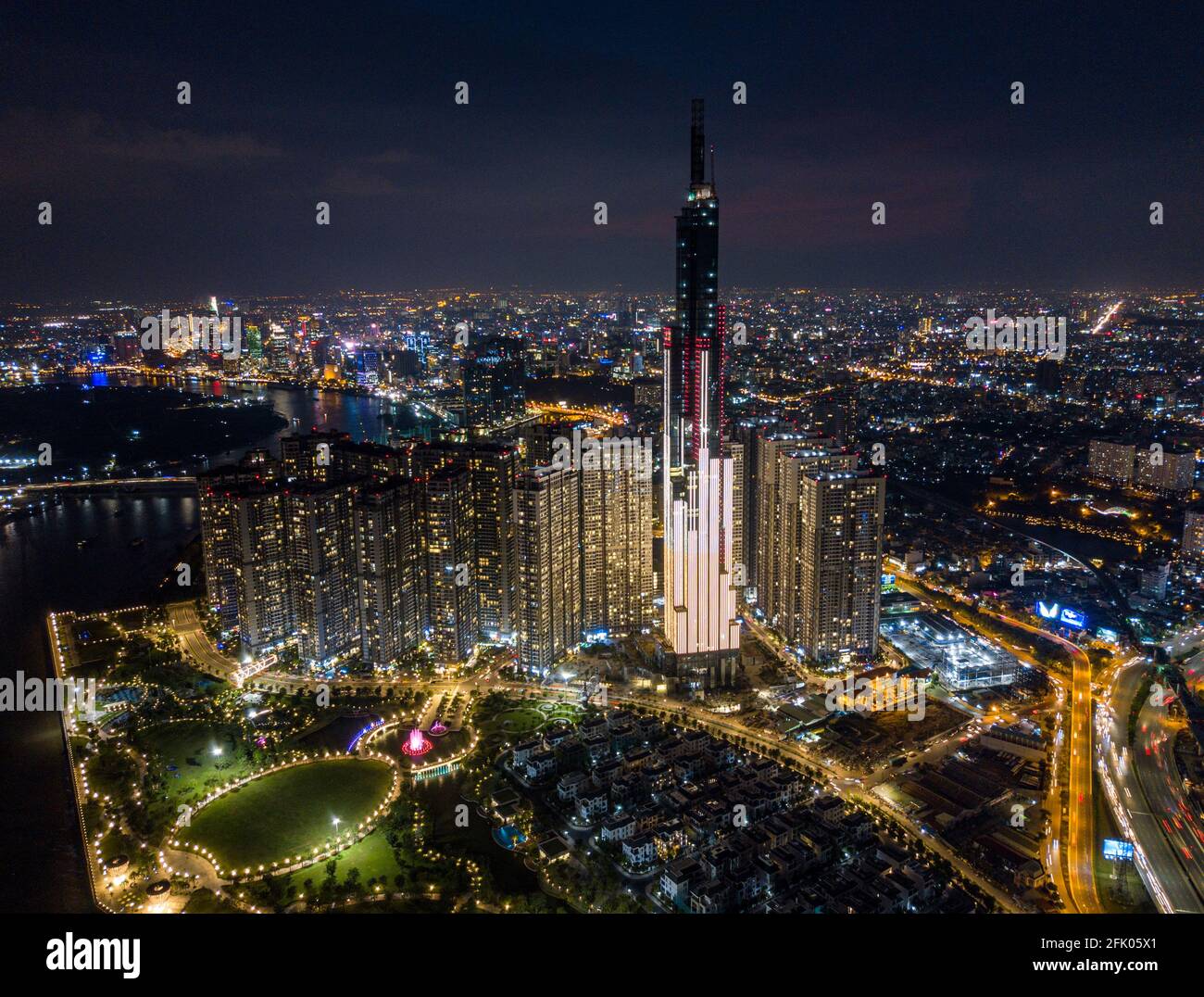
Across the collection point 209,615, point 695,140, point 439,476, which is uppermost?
point 695,140

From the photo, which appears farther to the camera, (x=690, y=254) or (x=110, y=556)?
(x=110, y=556)

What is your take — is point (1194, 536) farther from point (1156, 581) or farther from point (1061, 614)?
point (1061, 614)

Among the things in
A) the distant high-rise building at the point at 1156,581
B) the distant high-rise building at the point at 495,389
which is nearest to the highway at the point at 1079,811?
the distant high-rise building at the point at 1156,581

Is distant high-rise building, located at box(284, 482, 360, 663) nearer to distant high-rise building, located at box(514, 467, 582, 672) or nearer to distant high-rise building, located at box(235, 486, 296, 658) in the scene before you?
distant high-rise building, located at box(235, 486, 296, 658)

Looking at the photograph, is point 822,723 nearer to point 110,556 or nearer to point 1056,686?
point 1056,686

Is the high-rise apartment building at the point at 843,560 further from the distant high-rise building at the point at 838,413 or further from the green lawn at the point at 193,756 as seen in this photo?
the green lawn at the point at 193,756

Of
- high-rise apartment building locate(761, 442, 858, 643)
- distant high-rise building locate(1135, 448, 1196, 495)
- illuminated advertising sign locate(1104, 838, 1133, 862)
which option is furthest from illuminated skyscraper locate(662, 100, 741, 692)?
distant high-rise building locate(1135, 448, 1196, 495)

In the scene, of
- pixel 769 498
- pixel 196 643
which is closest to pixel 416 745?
pixel 196 643
